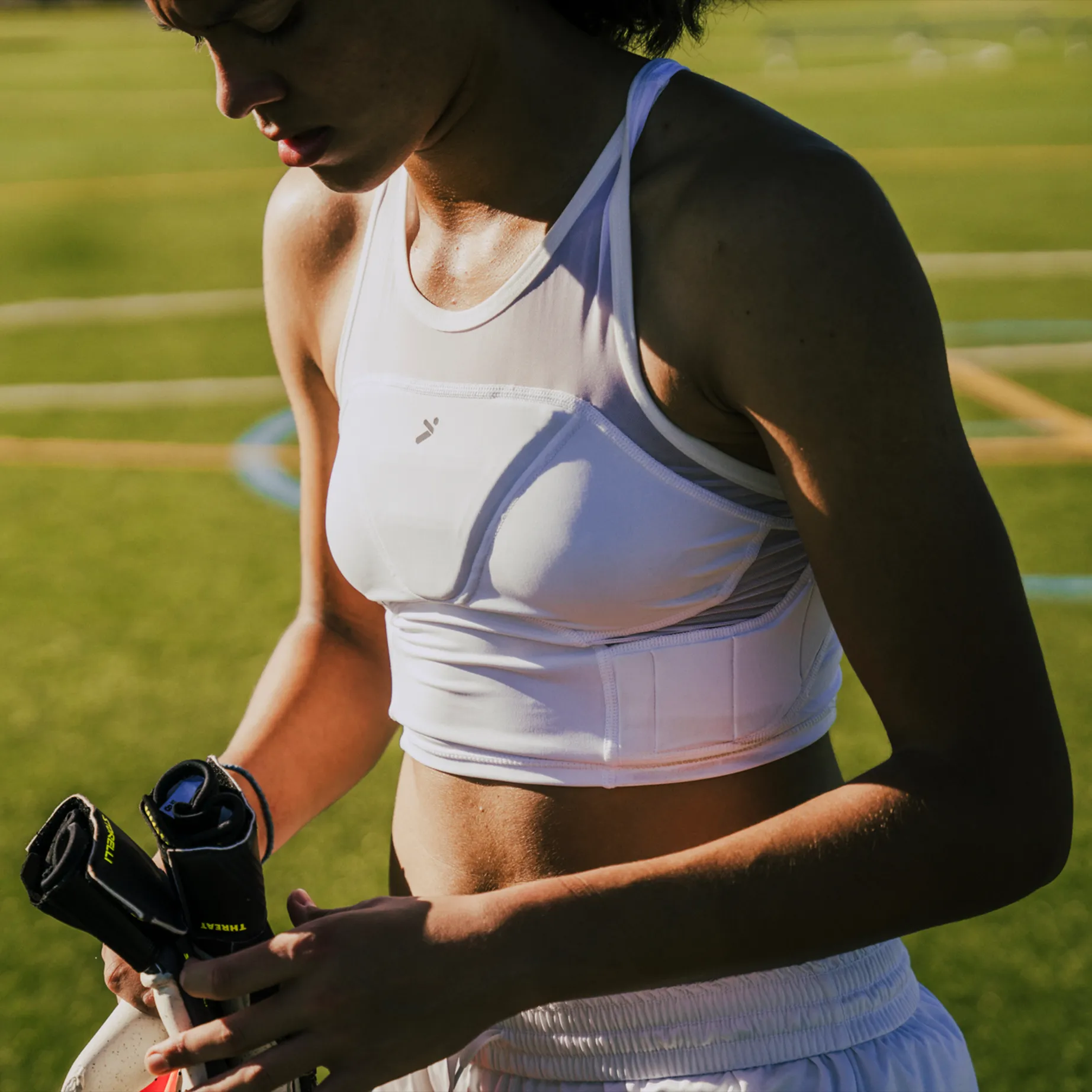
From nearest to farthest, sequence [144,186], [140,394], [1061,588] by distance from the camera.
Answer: [1061,588]
[140,394]
[144,186]

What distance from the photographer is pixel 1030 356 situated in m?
8.99

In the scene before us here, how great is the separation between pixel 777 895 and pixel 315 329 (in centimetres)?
97

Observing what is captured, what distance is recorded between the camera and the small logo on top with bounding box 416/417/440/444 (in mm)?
1732

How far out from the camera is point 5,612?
6344 millimetres

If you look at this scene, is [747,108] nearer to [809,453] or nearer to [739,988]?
[809,453]

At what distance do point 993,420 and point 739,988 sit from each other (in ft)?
21.5

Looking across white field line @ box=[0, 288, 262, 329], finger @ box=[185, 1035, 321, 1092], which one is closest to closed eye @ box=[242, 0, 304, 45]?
finger @ box=[185, 1035, 321, 1092]

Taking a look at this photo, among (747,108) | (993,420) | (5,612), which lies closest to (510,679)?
(747,108)

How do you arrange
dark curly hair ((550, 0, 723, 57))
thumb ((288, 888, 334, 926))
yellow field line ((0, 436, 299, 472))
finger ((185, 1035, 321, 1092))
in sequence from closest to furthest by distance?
finger ((185, 1035, 321, 1092)) < thumb ((288, 888, 334, 926)) < dark curly hair ((550, 0, 723, 57)) < yellow field line ((0, 436, 299, 472))

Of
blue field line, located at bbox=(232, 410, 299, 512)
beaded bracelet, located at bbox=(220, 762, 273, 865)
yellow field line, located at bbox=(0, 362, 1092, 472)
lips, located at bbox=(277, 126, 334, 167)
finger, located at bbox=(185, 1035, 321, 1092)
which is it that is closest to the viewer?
finger, located at bbox=(185, 1035, 321, 1092)

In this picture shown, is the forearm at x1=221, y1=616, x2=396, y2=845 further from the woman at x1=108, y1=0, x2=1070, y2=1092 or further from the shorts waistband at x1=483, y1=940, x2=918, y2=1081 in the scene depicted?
the shorts waistband at x1=483, y1=940, x2=918, y2=1081

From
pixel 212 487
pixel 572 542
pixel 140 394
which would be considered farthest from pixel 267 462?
pixel 572 542

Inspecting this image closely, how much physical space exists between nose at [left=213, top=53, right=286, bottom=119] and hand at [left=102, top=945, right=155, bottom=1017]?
35.3 inches

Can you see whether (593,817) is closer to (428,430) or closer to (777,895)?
(777,895)
